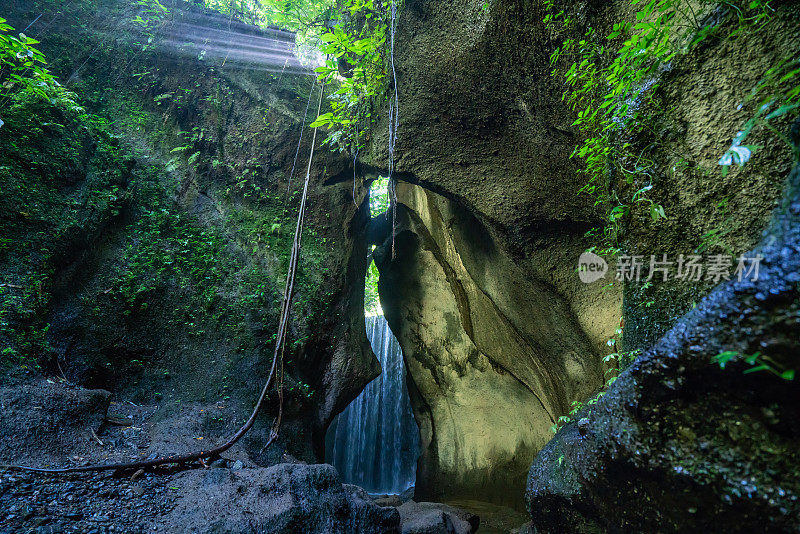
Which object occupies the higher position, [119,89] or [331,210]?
[119,89]

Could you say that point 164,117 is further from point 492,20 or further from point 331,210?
point 492,20

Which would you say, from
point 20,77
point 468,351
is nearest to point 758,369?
point 20,77

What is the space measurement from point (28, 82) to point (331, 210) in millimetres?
4117

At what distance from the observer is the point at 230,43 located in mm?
7184

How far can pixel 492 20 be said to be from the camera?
390cm

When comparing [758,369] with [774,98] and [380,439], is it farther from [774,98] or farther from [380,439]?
[380,439]

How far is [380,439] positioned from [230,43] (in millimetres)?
11400

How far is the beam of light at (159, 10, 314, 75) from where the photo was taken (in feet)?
22.7

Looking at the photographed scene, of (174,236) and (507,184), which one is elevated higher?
(507,184)

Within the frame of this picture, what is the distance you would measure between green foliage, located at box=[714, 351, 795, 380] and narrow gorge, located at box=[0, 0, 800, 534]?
0.05 ft

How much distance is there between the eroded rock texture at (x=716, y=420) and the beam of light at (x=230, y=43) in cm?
766

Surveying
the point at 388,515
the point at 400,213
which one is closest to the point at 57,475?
the point at 388,515

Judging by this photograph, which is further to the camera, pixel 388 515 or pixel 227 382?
pixel 227 382

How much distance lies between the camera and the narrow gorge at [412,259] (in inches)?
67.3
